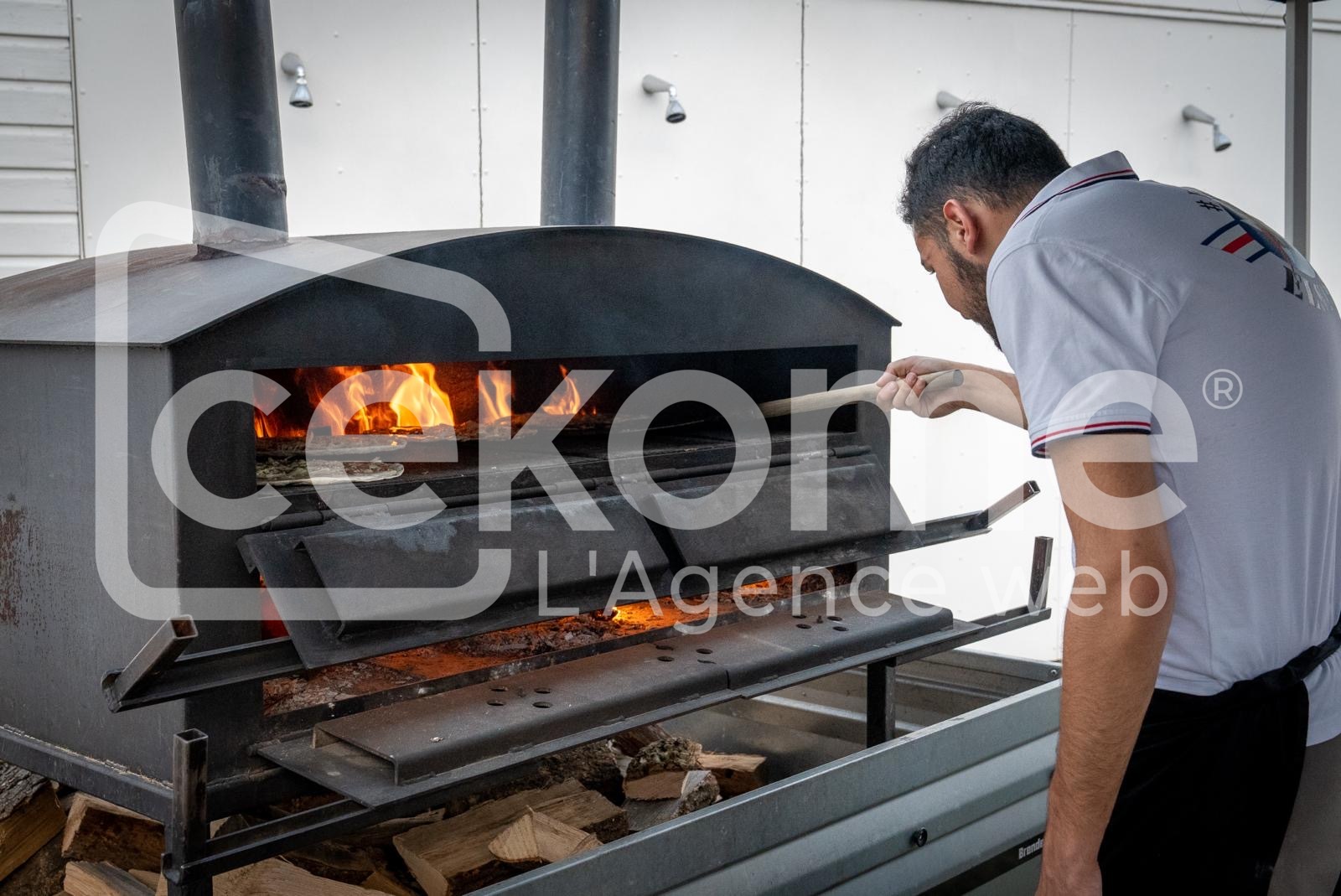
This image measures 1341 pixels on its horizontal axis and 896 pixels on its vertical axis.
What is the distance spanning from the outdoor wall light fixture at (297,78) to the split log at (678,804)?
78.8 inches

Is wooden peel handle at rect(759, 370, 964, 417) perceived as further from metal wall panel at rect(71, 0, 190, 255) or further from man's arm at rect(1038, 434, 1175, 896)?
metal wall panel at rect(71, 0, 190, 255)

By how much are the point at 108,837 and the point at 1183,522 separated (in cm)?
180

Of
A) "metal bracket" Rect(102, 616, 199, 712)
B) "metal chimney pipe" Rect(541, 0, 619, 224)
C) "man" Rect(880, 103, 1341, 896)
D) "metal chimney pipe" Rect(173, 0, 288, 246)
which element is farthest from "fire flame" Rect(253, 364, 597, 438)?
"man" Rect(880, 103, 1341, 896)

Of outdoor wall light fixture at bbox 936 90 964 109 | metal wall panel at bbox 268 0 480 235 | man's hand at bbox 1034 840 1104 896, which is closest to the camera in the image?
man's hand at bbox 1034 840 1104 896

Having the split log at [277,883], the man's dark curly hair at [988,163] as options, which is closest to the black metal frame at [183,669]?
the split log at [277,883]

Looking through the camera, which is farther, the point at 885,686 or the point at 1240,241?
the point at 885,686

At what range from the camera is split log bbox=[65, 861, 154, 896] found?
6.41 feet

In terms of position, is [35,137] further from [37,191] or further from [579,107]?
[579,107]

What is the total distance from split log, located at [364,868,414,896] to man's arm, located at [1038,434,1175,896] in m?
1.07

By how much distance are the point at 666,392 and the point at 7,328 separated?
122 cm

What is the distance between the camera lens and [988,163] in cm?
168

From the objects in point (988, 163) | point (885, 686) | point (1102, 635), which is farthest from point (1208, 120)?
point (1102, 635)

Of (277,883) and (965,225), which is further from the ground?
(965,225)

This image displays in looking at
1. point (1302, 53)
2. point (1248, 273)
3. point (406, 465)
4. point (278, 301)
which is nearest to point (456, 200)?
point (406, 465)
